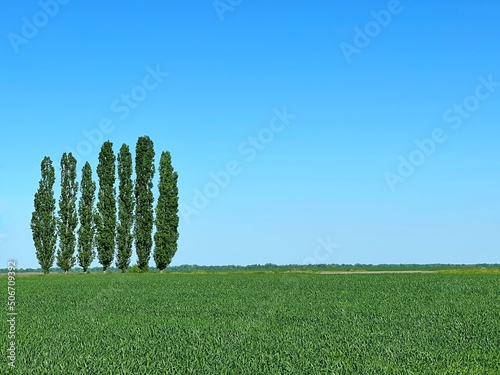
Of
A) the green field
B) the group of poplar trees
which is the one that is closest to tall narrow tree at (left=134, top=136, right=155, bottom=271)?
the group of poplar trees

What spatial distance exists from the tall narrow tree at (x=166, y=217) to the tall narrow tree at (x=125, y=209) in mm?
3156

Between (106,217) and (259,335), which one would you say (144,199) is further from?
(259,335)

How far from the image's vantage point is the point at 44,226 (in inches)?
2827

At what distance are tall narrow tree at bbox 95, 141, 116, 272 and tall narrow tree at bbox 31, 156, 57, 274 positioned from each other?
5.49 meters

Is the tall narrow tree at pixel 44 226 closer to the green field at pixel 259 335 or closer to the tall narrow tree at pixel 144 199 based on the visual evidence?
the tall narrow tree at pixel 144 199

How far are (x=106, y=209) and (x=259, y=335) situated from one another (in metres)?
57.9

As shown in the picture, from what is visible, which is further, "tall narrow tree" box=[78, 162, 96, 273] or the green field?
"tall narrow tree" box=[78, 162, 96, 273]

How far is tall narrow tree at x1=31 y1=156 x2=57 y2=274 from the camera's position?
7169 cm

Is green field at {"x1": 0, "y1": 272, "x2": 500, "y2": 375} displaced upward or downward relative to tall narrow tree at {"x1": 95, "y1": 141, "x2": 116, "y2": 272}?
downward

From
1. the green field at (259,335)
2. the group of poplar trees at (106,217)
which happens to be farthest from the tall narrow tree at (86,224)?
the green field at (259,335)

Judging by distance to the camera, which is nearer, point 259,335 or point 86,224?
point 259,335

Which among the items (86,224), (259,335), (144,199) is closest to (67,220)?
(86,224)

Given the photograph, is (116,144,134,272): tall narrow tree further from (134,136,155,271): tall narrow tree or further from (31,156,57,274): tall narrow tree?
(31,156,57,274): tall narrow tree

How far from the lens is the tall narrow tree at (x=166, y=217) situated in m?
71.7
